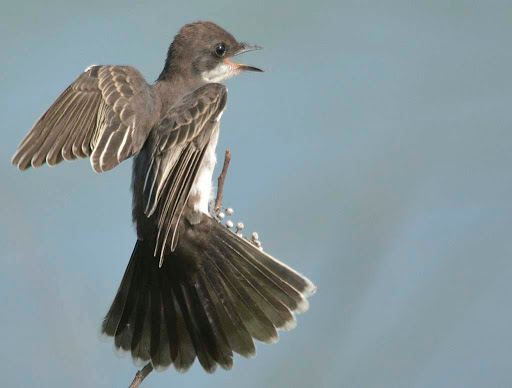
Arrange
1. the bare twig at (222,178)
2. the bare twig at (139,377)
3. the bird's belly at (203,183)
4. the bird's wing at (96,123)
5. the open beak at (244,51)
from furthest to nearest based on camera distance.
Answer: the open beak at (244,51) → the bird's belly at (203,183) → the bird's wing at (96,123) → the bare twig at (222,178) → the bare twig at (139,377)

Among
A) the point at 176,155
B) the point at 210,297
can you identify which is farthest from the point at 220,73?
the point at 210,297

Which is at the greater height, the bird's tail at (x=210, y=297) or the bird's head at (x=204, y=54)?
the bird's head at (x=204, y=54)

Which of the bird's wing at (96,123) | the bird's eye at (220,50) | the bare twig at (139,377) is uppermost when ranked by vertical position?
the bird's eye at (220,50)

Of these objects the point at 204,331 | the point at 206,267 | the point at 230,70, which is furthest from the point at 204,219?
the point at 230,70

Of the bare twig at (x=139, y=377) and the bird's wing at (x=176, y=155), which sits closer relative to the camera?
the bare twig at (x=139, y=377)

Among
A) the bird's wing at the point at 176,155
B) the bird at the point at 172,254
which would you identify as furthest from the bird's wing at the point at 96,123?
the bird's wing at the point at 176,155

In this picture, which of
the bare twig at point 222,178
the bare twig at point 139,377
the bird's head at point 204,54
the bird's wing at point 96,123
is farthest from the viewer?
the bird's head at point 204,54

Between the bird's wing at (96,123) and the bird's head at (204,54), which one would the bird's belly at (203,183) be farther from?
the bird's head at (204,54)
